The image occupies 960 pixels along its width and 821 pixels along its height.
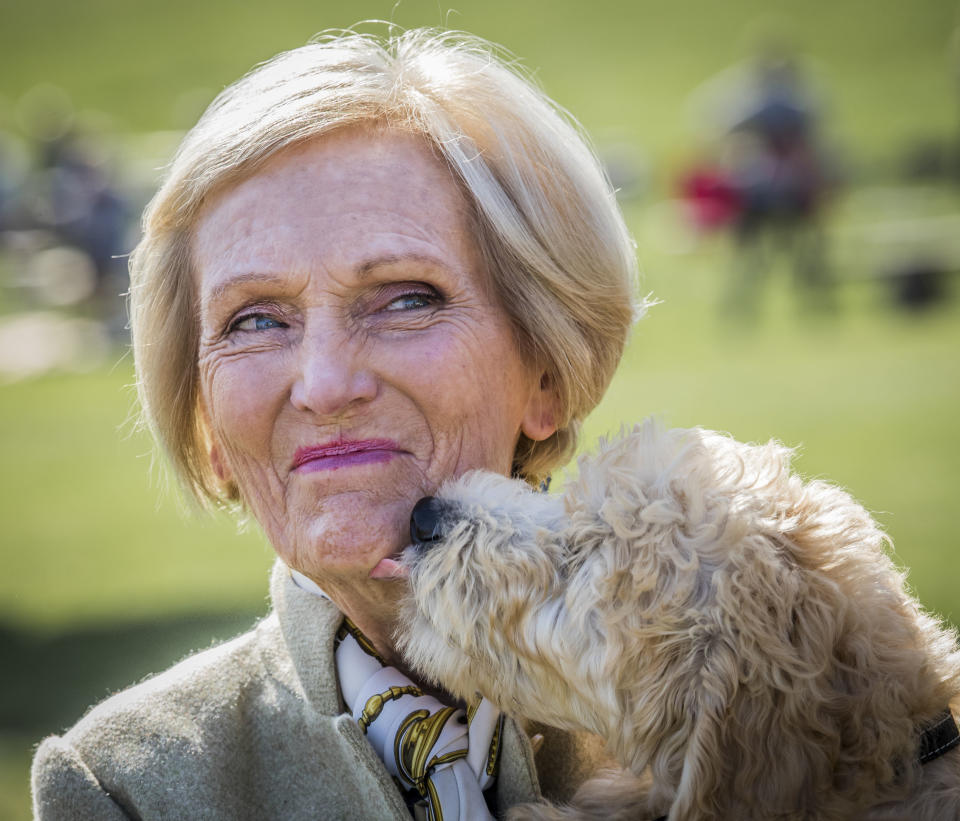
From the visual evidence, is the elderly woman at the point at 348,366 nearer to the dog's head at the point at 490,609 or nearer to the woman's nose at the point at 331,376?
the woman's nose at the point at 331,376

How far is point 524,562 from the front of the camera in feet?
7.25

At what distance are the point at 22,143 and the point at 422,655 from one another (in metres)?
36.1

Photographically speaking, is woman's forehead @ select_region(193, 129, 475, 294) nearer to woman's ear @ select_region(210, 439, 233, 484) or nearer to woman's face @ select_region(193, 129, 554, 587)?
woman's face @ select_region(193, 129, 554, 587)

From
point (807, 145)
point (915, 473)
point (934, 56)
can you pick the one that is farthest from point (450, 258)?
point (934, 56)

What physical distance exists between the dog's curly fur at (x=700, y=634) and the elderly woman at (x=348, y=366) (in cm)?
20

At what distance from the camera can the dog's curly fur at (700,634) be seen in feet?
6.57

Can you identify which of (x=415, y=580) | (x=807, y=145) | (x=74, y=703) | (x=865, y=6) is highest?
(x=865, y=6)

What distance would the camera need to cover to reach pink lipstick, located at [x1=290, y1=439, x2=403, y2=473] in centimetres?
232

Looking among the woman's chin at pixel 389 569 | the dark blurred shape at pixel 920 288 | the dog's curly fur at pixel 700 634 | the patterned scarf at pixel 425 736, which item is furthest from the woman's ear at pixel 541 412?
the dark blurred shape at pixel 920 288

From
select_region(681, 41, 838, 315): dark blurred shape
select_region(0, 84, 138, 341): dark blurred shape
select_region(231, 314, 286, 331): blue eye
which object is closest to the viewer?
select_region(231, 314, 286, 331): blue eye

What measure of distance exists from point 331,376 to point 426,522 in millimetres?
392

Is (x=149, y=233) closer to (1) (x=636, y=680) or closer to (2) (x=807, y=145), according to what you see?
(1) (x=636, y=680)

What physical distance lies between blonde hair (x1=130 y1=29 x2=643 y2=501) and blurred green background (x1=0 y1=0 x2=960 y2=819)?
49cm

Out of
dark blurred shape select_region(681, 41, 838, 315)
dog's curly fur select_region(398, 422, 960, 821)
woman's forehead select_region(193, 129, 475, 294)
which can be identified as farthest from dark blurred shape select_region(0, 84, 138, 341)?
dog's curly fur select_region(398, 422, 960, 821)
